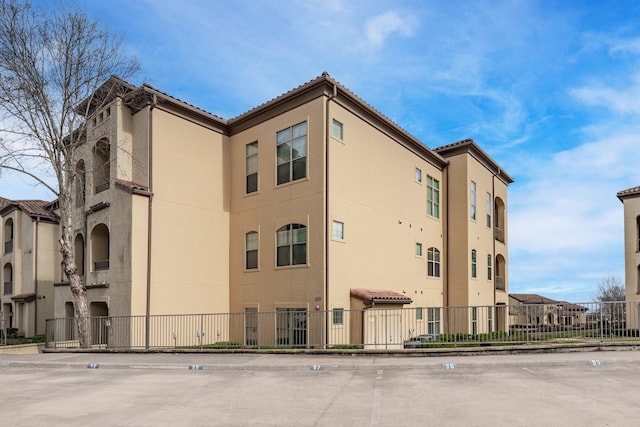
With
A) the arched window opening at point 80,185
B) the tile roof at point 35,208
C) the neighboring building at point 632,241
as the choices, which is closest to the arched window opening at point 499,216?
the neighboring building at point 632,241

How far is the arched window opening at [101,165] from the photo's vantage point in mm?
22630

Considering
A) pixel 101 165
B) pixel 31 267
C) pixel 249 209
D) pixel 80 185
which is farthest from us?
pixel 31 267

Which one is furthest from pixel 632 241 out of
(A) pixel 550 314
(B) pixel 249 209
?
(B) pixel 249 209

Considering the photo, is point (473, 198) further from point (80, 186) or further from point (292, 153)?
point (80, 186)

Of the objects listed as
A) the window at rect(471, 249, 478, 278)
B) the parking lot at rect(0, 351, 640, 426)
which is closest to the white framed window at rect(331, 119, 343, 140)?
the parking lot at rect(0, 351, 640, 426)

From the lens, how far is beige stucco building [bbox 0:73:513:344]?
773 inches

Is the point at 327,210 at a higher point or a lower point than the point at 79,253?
higher

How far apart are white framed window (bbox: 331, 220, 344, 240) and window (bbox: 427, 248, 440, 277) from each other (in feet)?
29.0

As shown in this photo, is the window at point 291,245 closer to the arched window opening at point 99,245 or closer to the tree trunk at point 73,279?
the arched window opening at point 99,245

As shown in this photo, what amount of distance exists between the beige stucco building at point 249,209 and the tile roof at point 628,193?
15.8 meters

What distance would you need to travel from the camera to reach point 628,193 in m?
31.3

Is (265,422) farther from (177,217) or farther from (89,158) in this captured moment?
(89,158)

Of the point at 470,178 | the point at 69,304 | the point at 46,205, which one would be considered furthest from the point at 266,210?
the point at 46,205

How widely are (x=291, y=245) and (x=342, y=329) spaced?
4.03m
